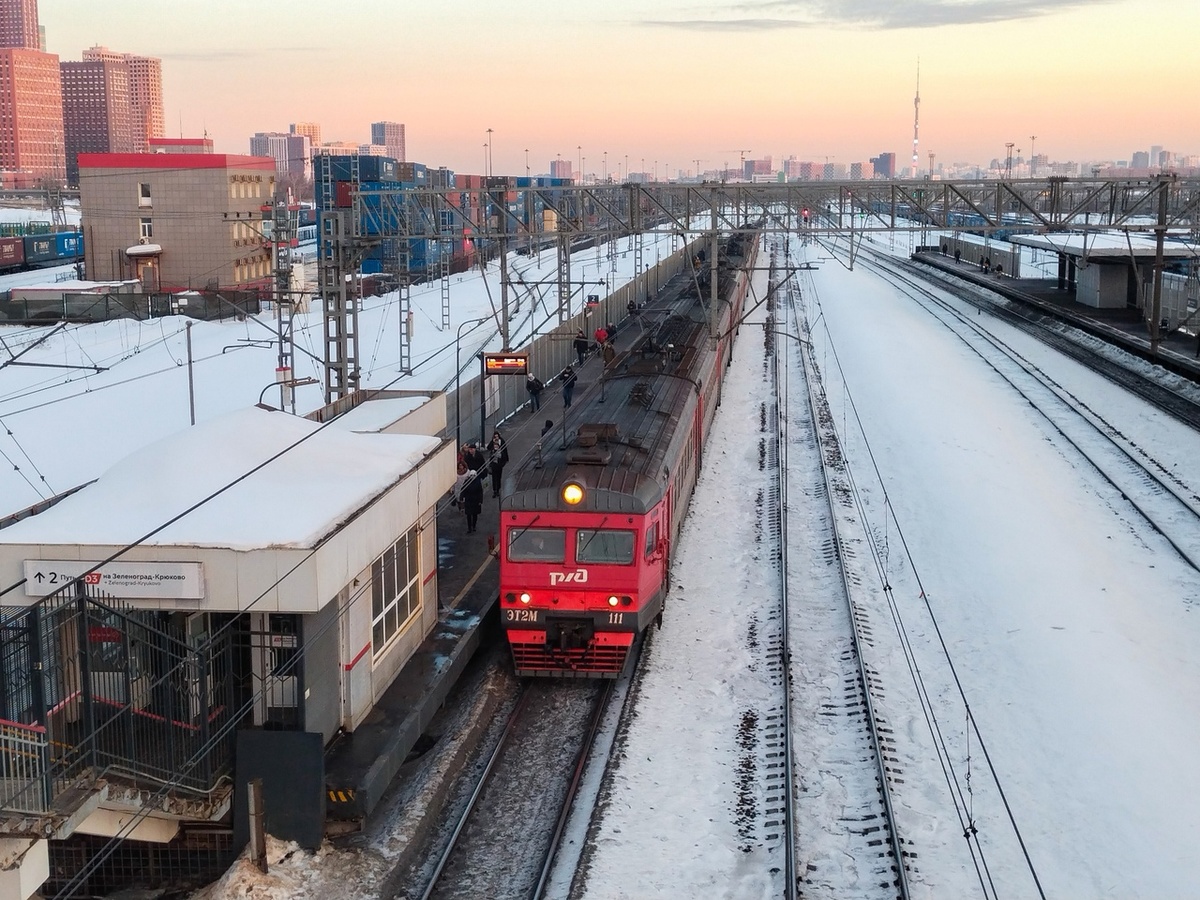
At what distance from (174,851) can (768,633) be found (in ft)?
26.8

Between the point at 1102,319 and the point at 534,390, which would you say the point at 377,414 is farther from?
the point at 1102,319

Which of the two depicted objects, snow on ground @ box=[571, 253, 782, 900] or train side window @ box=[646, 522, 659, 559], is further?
train side window @ box=[646, 522, 659, 559]

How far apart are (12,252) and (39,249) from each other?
4.21 metres

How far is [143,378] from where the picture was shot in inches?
1578

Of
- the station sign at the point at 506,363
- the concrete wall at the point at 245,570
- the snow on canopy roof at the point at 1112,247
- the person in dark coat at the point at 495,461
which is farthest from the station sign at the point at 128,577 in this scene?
the snow on canopy roof at the point at 1112,247

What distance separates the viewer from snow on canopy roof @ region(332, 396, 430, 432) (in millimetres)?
16656

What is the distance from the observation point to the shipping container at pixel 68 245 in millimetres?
80188

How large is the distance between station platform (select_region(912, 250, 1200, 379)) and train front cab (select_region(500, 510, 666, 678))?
82.0 feet

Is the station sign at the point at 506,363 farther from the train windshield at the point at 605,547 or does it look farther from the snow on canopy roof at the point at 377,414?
the train windshield at the point at 605,547

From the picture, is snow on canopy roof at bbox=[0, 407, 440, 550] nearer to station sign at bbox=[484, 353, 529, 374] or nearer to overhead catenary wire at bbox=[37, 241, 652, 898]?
overhead catenary wire at bbox=[37, 241, 652, 898]

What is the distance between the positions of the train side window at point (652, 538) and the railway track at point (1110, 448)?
955 cm

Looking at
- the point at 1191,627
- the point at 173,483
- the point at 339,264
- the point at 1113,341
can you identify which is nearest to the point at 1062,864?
the point at 1191,627

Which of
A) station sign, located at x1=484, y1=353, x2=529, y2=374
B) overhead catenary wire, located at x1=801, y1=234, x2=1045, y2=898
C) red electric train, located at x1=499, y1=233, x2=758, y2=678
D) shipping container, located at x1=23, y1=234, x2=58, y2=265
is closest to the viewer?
overhead catenary wire, located at x1=801, y1=234, x2=1045, y2=898

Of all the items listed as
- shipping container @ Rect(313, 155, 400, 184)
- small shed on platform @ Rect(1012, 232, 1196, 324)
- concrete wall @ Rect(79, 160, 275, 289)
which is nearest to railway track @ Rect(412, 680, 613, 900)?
small shed on platform @ Rect(1012, 232, 1196, 324)
